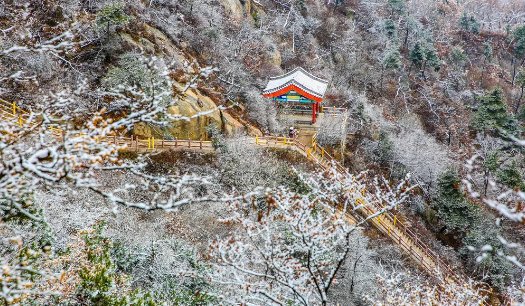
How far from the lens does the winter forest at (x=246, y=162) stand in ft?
24.3

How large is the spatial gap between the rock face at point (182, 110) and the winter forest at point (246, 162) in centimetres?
12

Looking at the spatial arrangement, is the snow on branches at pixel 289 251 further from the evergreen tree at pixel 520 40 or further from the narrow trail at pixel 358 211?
the evergreen tree at pixel 520 40

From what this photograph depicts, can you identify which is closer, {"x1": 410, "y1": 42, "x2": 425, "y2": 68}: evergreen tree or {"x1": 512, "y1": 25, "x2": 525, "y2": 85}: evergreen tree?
{"x1": 410, "y1": 42, "x2": 425, "y2": 68}: evergreen tree

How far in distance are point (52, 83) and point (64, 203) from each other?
7.97 metres

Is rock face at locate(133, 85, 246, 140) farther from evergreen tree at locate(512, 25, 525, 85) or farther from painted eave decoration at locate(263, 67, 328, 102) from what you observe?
evergreen tree at locate(512, 25, 525, 85)

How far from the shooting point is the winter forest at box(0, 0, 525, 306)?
7.40 meters

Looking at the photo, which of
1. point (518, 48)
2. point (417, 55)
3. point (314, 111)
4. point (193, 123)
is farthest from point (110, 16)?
point (518, 48)

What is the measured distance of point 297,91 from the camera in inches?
961

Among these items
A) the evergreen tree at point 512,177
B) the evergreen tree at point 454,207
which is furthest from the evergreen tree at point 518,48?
the evergreen tree at point 454,207

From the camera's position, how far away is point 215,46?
101ft

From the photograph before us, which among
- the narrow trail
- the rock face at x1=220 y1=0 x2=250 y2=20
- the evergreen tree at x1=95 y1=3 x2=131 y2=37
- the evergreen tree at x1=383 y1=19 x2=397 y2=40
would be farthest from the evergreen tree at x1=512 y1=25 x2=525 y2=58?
the evergreen tree at x1=95 y1=3 x2=131 y2=37

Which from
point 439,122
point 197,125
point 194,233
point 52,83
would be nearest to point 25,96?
point 52,83

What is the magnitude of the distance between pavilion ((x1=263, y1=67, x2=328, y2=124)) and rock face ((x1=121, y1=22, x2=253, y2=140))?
2780 mm

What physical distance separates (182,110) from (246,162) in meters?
4.72
